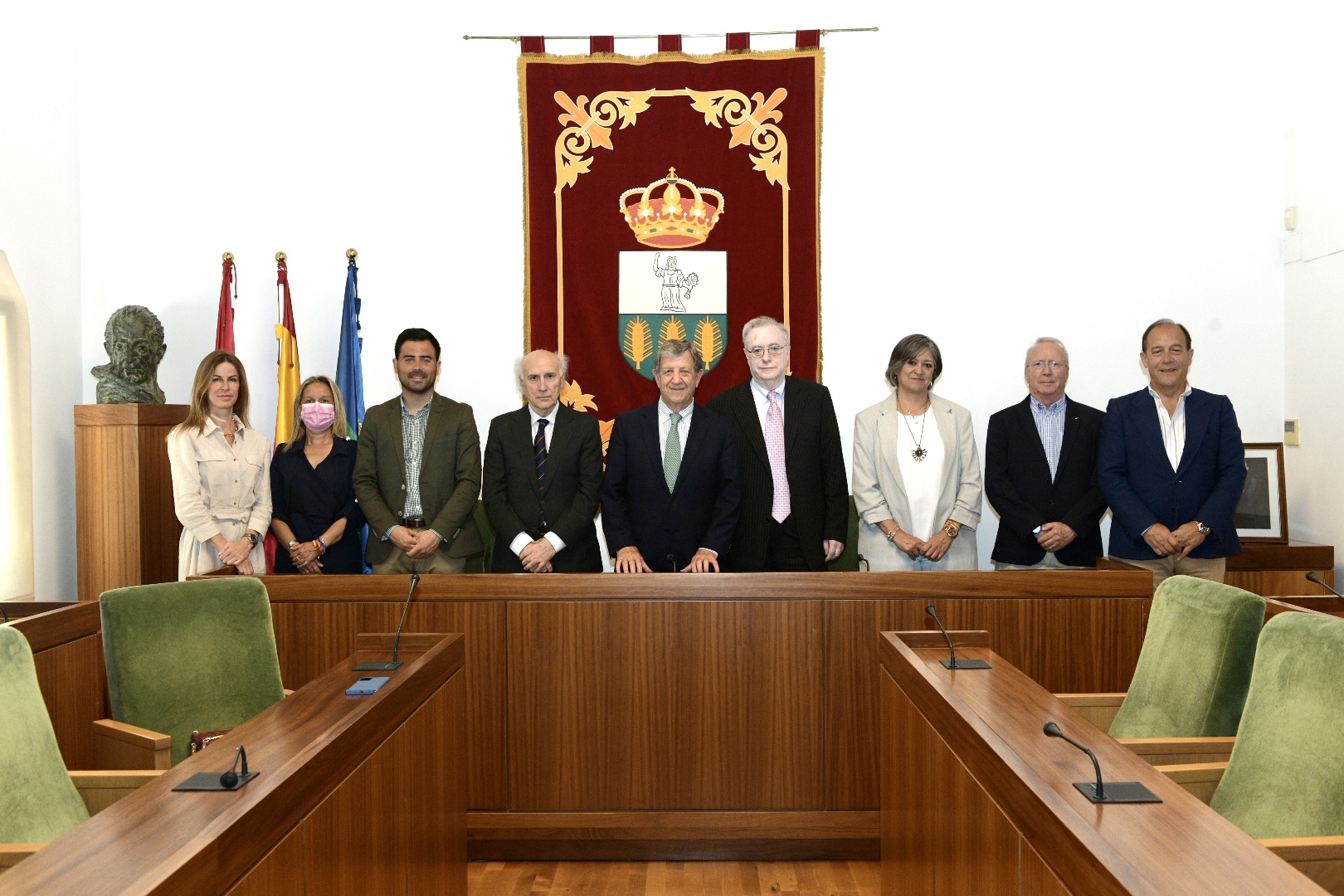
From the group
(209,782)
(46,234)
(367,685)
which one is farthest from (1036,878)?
(46,234)

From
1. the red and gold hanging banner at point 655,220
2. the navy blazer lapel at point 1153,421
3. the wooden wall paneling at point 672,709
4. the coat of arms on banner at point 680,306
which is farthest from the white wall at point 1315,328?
the wooden wall paneling at point 672,709

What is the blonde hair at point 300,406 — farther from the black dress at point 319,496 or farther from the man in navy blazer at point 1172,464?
the man in navy blazer at point 1172,464

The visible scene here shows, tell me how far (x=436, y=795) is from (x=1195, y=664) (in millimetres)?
1793

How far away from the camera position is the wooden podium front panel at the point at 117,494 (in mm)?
4680

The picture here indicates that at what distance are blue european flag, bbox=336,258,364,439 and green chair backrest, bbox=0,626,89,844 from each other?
126 inches

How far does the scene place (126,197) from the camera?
5426mm

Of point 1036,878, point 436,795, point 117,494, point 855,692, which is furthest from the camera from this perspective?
point 117,494

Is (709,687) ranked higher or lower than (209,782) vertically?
lower

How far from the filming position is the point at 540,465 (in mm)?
3910

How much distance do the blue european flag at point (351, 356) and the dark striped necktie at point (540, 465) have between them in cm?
170

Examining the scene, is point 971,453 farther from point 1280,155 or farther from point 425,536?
point 1280,155

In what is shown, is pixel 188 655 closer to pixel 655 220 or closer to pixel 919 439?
pixel 919 439

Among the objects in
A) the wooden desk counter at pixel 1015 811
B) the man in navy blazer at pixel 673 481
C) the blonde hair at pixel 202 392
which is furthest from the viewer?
the blonde hair at pixel 202 392

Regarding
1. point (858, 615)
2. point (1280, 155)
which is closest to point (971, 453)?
point (858, 615)
